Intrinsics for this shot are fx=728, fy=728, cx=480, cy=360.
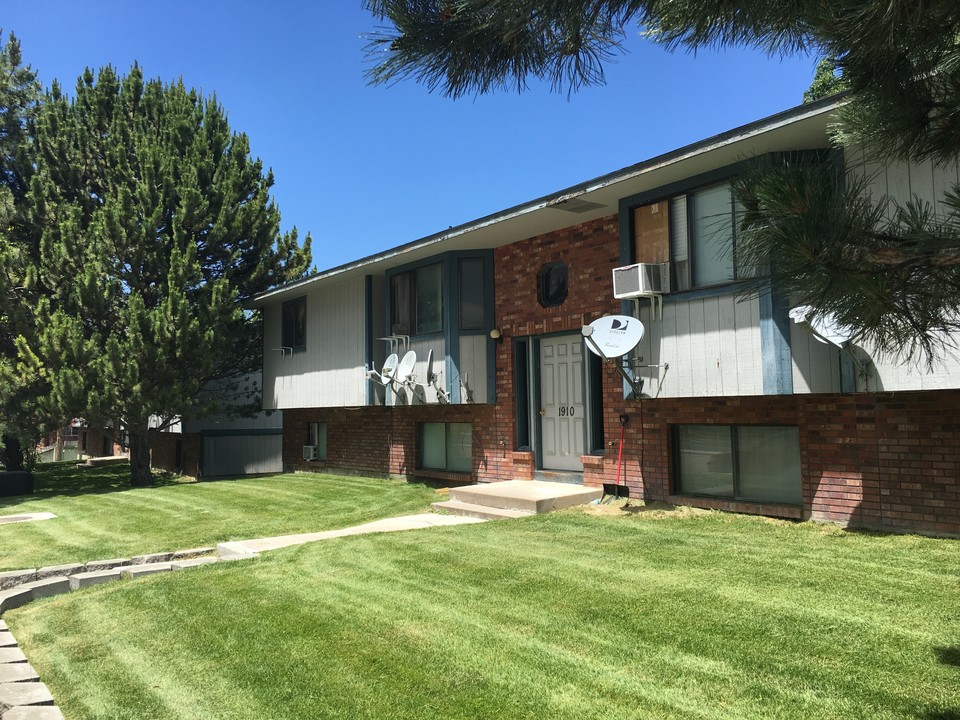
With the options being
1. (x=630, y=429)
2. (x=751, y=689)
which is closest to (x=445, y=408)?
(x=630, y=429)

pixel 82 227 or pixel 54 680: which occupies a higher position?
pixel 82 227

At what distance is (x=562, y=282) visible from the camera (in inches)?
467

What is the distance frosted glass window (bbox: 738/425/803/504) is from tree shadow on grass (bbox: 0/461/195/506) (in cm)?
1256

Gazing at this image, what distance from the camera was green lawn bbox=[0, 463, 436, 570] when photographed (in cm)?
911

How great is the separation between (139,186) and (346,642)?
14.3 metres

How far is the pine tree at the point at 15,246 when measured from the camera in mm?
15148

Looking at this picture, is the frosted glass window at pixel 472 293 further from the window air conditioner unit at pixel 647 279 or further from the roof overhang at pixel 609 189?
the window air conditioner unit at pixel 647 279

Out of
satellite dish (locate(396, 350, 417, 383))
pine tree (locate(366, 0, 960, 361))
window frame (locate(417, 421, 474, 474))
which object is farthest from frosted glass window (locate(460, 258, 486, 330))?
pine tree (locate(366, 0, 960, 361))

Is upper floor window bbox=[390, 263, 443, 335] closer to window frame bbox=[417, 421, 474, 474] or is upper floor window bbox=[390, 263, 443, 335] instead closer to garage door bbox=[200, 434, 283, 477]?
window frame bbox=[417, 421, 474, 474]

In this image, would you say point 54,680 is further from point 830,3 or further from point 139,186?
point 139,186

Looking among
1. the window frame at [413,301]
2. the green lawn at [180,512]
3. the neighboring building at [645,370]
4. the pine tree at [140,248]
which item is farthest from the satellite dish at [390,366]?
→ the pine tree at [140,248]

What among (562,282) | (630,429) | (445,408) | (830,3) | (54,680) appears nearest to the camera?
(830,3)

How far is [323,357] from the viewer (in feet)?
54.4

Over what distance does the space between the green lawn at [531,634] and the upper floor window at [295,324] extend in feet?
35.1
